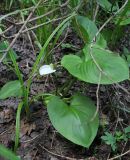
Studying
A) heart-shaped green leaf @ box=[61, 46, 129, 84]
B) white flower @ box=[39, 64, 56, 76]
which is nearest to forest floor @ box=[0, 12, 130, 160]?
white flower @ box=[39, 64, 56, 76]

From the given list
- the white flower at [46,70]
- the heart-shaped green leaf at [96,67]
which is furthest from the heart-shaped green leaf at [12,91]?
the heart-shaped green leaf at [96,67]

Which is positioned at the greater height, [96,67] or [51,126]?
[96,67]

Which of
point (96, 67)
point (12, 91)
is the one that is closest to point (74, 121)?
point (96, 67)

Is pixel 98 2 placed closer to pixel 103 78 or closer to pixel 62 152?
pixel 103 78

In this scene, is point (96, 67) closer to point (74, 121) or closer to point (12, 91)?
point (74, 121)

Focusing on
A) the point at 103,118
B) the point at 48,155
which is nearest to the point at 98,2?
the point at 103,118

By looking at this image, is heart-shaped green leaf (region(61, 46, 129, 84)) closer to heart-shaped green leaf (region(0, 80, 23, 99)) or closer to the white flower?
the white flower
